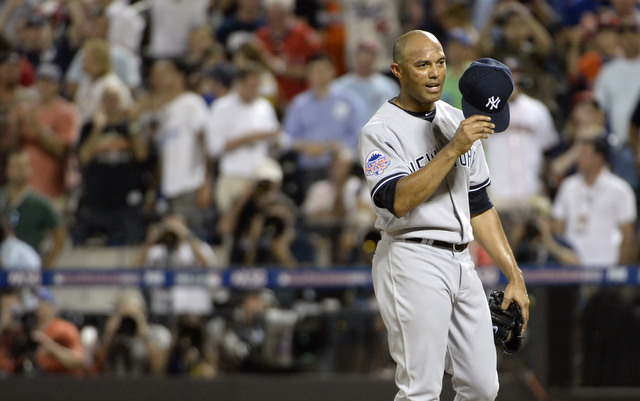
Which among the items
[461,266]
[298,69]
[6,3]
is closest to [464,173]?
[461,266]

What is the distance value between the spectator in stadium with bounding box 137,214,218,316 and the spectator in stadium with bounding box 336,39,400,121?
2.20 m

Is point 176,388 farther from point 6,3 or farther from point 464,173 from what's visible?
point 6,3

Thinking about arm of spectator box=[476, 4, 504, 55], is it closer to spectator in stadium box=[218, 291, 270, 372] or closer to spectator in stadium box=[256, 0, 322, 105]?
spectator in stadium box=[256, 0, 322, 105]

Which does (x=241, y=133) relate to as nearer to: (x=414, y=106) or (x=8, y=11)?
(x=8, y=11)

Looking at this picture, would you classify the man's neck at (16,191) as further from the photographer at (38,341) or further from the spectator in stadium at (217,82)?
the spectator in stadium at (217,82)

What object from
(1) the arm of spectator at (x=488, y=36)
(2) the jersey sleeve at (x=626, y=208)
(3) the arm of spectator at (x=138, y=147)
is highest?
(1) the arm of spectator at (x=488, y=36)

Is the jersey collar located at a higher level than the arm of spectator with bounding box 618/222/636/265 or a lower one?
higher

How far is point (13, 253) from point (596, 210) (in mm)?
4619

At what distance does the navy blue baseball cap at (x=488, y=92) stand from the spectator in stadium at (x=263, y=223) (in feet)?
13.0

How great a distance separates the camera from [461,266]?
4020 mm

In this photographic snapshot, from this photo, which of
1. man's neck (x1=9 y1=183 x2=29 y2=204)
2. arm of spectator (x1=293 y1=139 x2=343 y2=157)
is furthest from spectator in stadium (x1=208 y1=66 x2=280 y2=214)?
man's neck (x1=9 y1=183 x2=29 y2=204)

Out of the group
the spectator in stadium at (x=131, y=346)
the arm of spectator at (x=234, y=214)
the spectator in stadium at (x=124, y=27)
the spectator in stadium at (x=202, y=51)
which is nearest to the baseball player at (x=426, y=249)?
the spectator in stadium at (x=131, y=346)

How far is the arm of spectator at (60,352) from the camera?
716 cm

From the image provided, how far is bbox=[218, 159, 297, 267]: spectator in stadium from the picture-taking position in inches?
304
